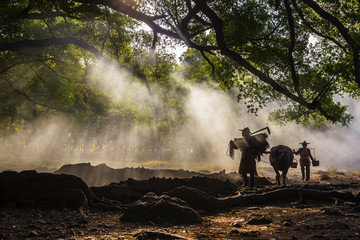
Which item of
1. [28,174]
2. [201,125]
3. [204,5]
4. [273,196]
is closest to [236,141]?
[273,196]

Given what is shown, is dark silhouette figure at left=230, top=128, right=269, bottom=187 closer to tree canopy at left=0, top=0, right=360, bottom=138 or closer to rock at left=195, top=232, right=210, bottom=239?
tree canopy at left=0, top=0, right=360, bottom=138

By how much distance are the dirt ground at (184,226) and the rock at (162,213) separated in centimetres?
23

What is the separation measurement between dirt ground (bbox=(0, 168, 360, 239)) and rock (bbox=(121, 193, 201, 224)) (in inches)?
9.2

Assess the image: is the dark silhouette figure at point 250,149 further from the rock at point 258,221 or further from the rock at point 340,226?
the rock at point 340,226

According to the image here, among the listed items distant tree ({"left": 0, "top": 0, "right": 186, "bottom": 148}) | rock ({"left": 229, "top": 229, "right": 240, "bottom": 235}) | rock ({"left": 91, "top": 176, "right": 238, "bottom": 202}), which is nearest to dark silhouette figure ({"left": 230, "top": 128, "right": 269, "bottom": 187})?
rock ({"left": 91, "top": 176, "right": 238, "bottom": 202})

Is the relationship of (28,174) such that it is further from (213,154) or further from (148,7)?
(213,154)

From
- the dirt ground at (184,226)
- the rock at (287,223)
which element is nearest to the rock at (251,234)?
the dirt ground at (184,226)

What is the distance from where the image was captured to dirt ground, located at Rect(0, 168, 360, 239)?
14.8 feet

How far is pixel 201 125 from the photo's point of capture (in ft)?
164

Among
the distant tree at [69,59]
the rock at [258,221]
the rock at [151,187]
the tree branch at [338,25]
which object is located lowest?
the rock at [258,221]

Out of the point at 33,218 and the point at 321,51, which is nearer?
the point at 33,218

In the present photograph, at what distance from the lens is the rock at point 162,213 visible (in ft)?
18.6

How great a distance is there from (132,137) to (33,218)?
50.0m

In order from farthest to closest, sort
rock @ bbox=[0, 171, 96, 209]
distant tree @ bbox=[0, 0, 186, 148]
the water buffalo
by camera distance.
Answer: distant tree @ bbox=[0, 0, 186, 148], the water buffalo, rock @ bbox=[0, 171, 96, 209]
